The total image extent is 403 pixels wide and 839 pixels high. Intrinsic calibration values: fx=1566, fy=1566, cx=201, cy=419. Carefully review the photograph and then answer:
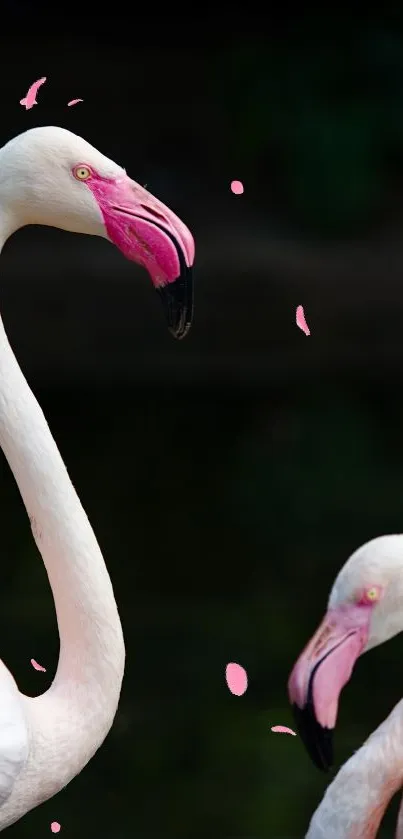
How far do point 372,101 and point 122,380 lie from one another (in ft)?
8.02

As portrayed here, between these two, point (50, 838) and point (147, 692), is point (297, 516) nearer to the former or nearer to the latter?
point (147, 692)

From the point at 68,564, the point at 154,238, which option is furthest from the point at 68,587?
the point at 154,238

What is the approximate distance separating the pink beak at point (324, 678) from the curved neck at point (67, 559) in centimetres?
25

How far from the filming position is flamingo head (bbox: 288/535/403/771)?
211 centimetres

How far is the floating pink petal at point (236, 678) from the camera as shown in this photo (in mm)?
3924

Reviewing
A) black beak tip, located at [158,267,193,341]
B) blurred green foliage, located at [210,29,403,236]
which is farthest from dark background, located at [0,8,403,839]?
black beak tip, located at [158,267,193,341]

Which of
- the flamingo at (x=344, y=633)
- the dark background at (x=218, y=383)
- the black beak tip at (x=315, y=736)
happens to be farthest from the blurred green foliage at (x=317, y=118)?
the black beak tip at (x=315, y=736)

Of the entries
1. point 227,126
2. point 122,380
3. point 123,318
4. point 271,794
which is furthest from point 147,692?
point 227,126

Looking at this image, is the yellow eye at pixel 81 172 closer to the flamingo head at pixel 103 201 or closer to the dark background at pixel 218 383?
the flamingo head at pixel 103 201

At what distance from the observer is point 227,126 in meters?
8.77

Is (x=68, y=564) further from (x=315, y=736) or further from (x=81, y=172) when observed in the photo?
(x=81, y=172)

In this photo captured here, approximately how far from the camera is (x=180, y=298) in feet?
6.56

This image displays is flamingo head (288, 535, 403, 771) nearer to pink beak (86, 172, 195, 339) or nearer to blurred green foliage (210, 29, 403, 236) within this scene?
pink beak (86, 172, 195, 339)

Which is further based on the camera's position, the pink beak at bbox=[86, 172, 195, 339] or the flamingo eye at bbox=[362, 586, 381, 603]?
the flamingo eye at bbox=[362, 586, 381, 603]
